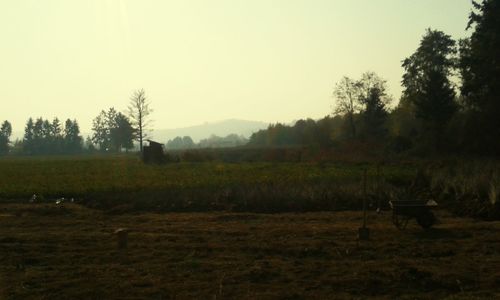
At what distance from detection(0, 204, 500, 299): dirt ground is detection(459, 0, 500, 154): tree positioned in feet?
78.4

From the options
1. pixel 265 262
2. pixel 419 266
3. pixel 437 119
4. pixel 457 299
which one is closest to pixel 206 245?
pixel 265 262

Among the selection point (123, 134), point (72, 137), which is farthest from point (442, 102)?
point (72, 137)

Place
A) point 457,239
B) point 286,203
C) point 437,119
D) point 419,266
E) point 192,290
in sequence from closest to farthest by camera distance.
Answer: point 192,290, point 419,266, point 457,239, point 286,203, point 437,119

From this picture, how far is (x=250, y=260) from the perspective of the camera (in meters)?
10.1

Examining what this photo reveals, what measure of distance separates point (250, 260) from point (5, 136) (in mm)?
138823

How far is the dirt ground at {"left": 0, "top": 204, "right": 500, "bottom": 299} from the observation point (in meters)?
8.09

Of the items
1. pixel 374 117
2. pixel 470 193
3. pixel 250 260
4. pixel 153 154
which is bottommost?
pixel 250 260

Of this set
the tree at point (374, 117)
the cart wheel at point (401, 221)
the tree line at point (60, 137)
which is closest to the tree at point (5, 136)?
the tree line at point (60, 137)

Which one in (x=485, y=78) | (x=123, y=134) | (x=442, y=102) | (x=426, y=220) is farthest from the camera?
(x=123, y=134)

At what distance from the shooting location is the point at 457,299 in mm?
7363

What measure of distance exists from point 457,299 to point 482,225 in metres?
7.64

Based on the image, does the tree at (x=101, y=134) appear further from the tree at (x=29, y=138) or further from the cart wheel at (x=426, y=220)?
the cart wheel at (x=426, y=220)

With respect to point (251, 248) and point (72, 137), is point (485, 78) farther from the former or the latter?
point (72, 137)

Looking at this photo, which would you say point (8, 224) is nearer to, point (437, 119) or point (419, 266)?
point (419, 266)
